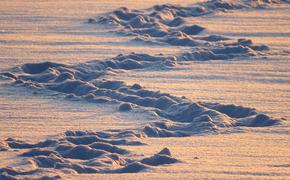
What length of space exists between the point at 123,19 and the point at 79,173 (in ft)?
13.9

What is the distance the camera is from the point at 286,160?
455cm

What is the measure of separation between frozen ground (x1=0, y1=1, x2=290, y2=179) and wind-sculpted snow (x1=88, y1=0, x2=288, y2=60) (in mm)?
120

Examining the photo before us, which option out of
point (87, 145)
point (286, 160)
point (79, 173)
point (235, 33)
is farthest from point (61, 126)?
point (235, 33)

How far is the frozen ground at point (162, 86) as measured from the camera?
Result: 15.0ft

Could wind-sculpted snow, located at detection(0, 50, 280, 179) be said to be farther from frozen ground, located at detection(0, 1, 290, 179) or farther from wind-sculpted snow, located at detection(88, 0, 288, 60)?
wind-sculpted snow, located at detection(88, 0, 288, 60)

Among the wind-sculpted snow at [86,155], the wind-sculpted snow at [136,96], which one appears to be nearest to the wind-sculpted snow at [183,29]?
the wind-sculpted snow at [136,96]

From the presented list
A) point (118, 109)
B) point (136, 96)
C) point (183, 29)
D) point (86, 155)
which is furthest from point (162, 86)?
point (183, 29)

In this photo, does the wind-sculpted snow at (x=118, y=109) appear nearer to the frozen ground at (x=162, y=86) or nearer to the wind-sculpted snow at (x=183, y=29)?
the frozen ground at (x=162, y=86)

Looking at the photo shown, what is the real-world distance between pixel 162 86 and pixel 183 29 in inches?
71.4

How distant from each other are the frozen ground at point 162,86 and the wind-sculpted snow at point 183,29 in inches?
4.7

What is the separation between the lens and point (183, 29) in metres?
7.93

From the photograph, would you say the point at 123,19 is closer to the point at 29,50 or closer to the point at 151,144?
the point at 29,50

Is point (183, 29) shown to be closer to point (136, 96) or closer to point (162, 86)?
point (162, 86)

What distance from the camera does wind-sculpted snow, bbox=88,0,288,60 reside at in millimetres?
7230
